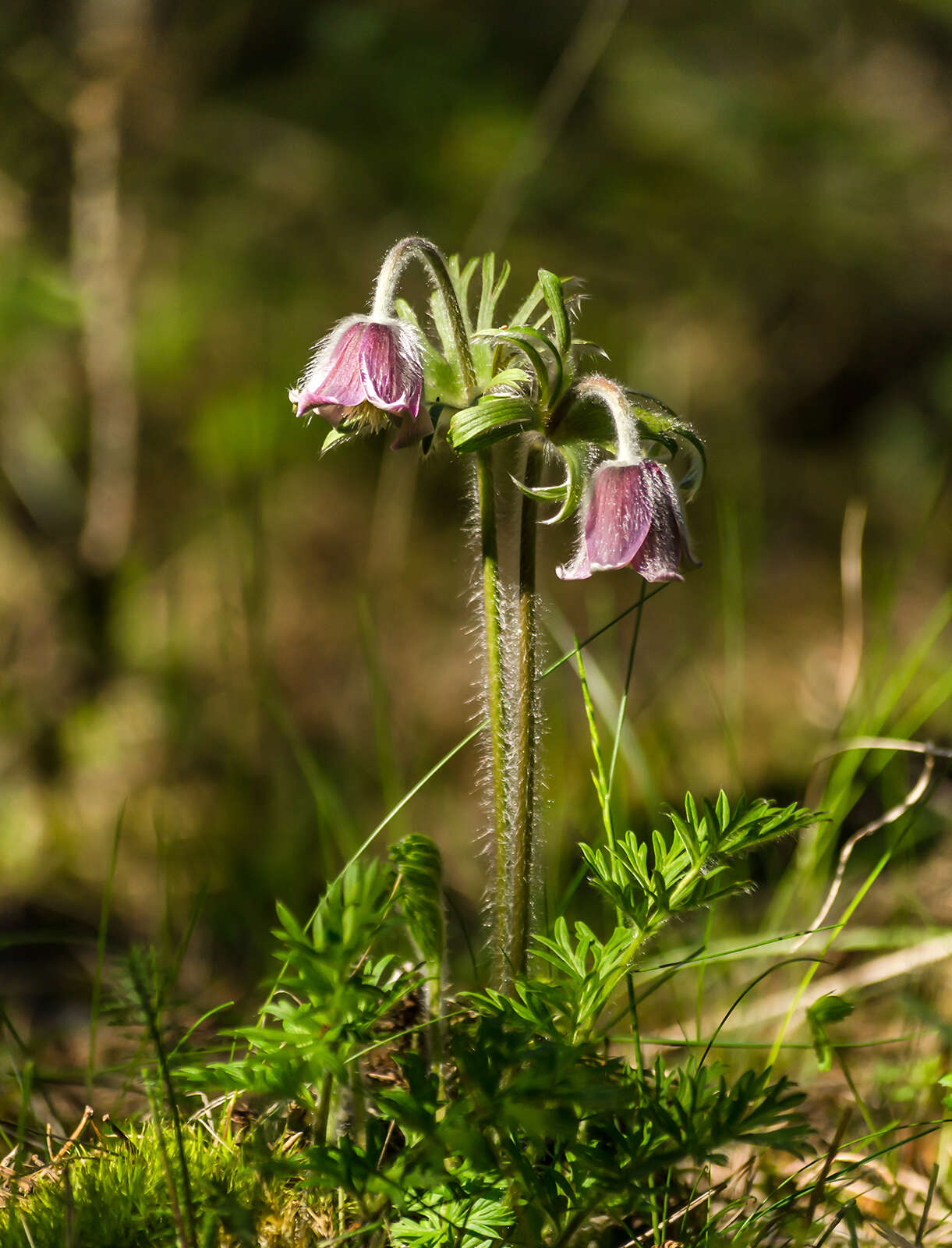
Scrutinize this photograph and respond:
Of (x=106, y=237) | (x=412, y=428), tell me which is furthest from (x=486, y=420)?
(x=106, y=237)

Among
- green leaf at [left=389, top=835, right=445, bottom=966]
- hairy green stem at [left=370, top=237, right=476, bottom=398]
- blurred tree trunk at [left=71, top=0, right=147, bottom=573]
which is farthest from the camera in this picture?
blurred tree trunk at [left=71, top=0, right=147, bottom=573]

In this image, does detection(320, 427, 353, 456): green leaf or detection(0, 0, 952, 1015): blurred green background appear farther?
detection(0, 0, 952, 1015): blurred green background

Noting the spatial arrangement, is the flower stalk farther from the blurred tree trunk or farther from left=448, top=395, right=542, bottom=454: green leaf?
the blurred tree trunk

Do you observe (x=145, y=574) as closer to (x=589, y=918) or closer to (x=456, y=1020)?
(x=589, y=918)

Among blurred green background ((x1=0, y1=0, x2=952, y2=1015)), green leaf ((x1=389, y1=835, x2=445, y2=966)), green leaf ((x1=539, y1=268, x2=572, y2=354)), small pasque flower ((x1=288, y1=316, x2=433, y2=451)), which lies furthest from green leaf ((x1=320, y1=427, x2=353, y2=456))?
blurred green background ((x1=0, y1=0, x2=952, y2=1015))

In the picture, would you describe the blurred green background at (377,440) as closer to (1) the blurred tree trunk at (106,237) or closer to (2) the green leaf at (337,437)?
(1) the blurred tree trunk at (106,237)

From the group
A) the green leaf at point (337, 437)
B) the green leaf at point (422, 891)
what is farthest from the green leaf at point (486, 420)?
the green leaf at point (422, 891)

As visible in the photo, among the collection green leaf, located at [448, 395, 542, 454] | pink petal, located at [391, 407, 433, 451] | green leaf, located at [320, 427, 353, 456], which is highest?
green leaf, located at [448, 395, 542, 454]
